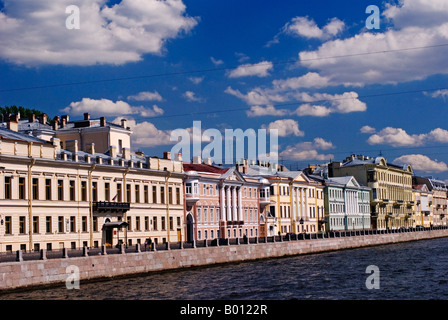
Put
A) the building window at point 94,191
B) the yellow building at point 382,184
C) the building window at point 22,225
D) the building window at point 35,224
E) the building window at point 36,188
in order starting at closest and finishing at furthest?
1. the building window at point 22,225
2. the building window at point 35,224
3. the building window at point 36,188
4. the building window at point 94,191
5. the yellow building at point 382,184

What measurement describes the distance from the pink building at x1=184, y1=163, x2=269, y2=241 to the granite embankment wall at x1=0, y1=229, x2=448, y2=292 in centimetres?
846

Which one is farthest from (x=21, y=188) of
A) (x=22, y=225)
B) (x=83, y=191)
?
(x=83, y=191)

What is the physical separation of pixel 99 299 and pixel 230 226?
140 ft

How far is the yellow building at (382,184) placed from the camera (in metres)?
125

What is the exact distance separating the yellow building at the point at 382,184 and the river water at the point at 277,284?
227 ft

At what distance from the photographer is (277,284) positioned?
41312 mm

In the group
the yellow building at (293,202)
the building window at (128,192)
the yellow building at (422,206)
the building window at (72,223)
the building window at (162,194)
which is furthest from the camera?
the yellow building at (422,206)

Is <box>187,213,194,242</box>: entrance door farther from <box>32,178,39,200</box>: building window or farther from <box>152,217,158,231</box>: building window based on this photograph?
<box>32,178,39,200</box>: building window

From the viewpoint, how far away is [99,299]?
34656 mm

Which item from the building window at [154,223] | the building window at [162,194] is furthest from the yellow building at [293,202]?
the building window at [154,223]

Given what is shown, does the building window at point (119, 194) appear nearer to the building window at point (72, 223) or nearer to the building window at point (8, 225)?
the building window at point (72, 223)

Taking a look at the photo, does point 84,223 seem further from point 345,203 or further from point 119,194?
point 345,203

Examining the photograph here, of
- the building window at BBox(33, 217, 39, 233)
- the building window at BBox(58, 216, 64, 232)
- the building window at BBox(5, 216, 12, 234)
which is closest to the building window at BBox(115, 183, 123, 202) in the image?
the building window at BBox(58, 216, 64, 232)

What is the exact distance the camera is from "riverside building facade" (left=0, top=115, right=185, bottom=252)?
49.9 metres
